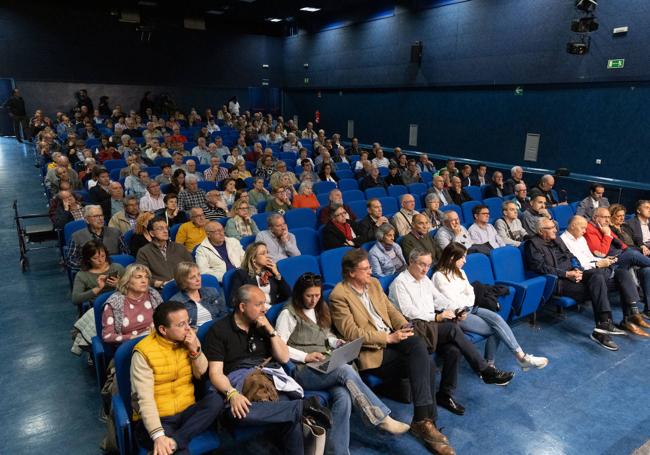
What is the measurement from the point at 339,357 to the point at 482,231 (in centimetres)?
300

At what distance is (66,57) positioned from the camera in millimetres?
14578

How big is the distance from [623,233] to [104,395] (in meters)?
5.53

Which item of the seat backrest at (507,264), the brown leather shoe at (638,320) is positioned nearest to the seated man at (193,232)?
the seat backrest at (507,264)

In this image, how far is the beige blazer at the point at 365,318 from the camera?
2.87m

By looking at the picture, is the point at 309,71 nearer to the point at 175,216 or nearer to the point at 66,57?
the point at 66,57

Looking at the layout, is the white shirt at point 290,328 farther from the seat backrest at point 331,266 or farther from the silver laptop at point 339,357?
the seat backrest at point 331,266

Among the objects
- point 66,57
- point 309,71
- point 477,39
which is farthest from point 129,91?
point 477,39

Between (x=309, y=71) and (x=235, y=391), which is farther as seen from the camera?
(x=309, y=71)

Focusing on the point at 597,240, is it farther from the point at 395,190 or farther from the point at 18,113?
the point at 18,113

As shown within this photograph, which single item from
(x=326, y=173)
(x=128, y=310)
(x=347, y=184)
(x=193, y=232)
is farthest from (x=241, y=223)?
(x=326, y=173)

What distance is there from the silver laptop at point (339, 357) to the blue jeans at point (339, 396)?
44 mm

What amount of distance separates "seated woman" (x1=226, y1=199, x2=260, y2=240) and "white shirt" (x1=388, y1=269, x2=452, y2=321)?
76.4 inches

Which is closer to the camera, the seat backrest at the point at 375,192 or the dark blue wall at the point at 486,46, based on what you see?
the seat backrest at the point at 375,192

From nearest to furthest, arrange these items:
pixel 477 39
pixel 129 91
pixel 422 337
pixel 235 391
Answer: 1. pixel 235 391
2. pixel 422 337
3. pixel 477 39
4. pixel 129 91
